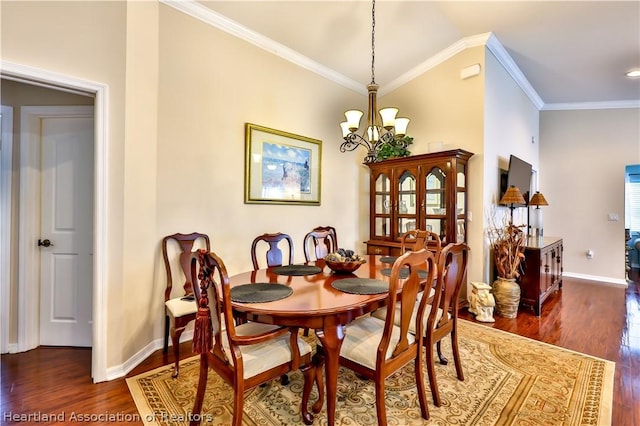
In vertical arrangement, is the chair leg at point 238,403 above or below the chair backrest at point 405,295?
below

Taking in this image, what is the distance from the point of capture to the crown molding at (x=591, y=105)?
513 centimetres

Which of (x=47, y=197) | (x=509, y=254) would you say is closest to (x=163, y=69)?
(x=47, y=197)

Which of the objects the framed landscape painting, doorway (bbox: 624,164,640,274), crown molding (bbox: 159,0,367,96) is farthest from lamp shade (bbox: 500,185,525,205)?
doorway (bbox: 624,164,640,274)

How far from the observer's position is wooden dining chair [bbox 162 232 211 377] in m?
2.28

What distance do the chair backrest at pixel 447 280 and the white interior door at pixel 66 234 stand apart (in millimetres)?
2886

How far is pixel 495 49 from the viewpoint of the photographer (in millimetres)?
3781

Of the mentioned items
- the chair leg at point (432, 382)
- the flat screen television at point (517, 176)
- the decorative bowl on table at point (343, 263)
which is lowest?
the chair leg at point (432, 382)

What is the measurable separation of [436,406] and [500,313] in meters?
2.18

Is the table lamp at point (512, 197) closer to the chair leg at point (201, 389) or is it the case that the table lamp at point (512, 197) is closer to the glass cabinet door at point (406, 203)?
the glass cabinet door at point (406, 203)

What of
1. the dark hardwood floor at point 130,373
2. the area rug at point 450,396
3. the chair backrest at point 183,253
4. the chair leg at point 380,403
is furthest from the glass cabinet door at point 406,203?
the chair leg at point 380,403

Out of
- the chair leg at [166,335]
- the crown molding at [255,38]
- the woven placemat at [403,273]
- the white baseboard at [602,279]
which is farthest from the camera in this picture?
the white baseboard at [602,279]

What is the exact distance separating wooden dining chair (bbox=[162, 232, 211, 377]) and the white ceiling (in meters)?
2.17

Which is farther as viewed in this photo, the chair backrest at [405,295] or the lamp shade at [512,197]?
the lamp shade at [512,197]

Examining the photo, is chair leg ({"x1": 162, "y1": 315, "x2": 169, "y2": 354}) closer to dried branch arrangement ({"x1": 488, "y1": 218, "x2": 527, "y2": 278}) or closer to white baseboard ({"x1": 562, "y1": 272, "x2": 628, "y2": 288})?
dried branch arrangement ({"x1": 488, "y1": 218, "x2": 527, "y2": 278})
